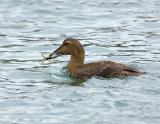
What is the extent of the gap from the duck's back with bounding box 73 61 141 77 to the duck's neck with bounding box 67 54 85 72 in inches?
14.2

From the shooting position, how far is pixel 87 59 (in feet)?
59.3

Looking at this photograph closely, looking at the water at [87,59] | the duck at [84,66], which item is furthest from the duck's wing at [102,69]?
the water at [87,59]

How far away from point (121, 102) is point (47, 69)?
10.2 feet

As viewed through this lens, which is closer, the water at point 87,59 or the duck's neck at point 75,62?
the water at point 87,59

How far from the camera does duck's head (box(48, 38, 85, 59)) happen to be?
16766 mm

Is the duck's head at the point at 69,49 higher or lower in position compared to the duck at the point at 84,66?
higher

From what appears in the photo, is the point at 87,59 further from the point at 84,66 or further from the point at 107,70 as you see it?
the point at 107,70

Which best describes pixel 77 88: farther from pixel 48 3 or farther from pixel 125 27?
pixel 48 3

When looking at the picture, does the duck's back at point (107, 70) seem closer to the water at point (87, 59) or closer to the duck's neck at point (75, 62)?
the water at point (87, 59)

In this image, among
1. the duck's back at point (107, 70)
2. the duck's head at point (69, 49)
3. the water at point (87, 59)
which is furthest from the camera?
the duck's head at point (69, 49)

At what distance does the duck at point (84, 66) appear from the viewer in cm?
1616

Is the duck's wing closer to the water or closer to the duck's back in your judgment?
the duck's back

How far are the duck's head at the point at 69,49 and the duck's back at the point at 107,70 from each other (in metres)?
0.47

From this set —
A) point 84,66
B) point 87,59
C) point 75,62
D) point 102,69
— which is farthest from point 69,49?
point 87,59
